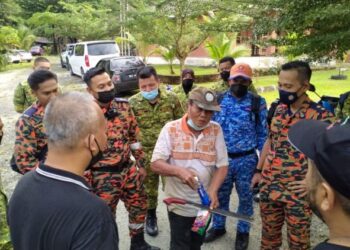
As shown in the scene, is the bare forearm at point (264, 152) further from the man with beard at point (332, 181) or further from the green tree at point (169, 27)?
the green tree at point (169, 27)

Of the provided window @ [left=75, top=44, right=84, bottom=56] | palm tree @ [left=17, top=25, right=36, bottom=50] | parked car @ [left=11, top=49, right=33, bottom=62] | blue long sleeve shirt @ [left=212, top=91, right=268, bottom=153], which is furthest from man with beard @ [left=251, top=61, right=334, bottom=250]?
palm tree @ [left=17, top=25, right=36, bottom=50]

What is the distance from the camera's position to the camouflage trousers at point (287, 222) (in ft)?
8.82

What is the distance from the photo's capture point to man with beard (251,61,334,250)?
8.70 ft

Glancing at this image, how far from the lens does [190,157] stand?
2613 mm

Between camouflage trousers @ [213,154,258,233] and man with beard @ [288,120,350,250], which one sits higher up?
man with beard @ [288,120,350,250]

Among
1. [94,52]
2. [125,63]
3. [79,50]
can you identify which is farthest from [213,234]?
[79,50]

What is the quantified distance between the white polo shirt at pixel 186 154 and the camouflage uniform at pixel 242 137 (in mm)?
816

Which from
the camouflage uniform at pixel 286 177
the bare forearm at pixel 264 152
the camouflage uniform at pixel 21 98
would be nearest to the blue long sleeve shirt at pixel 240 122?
the bare forearm at pixel 264 152

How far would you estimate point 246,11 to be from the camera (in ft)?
13.5

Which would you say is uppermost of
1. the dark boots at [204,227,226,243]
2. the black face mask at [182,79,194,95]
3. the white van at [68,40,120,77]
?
the white van at [68,40,120,77]

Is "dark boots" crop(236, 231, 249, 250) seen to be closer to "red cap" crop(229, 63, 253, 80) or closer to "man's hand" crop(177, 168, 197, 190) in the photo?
"man's hand" crop(177, 168, 197, 190)

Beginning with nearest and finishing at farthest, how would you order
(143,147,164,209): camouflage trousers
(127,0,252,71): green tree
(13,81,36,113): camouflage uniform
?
(143,147,164,209): camouflage trousers, (13,81,36,113): camouflage uniform, (127,0,252,71): green tree

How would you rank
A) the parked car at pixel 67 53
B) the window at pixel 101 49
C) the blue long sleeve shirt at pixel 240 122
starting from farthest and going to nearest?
1. the parked car at pixel 67 53
2. the window at pixel 101 49
3. the blue long sleeve shirt at pixel 240 122

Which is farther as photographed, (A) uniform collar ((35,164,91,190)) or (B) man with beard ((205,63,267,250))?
(B) man with beard ((205,63,267,250))
